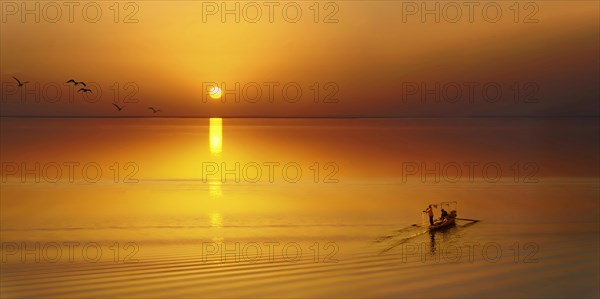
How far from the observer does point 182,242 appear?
329cm

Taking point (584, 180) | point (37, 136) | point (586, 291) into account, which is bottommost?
point (586, 291)

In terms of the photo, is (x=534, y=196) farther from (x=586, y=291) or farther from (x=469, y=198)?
(x=586, y=291)

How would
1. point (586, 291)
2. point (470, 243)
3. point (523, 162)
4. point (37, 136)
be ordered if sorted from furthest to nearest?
point (37, 136) → point (523, 162) → point (470, 243) → point (586, 291)

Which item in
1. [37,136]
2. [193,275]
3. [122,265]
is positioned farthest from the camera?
[37,136]

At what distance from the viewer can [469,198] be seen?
464cm

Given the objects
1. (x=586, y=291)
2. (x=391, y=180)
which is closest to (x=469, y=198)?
(x=391, y=180)

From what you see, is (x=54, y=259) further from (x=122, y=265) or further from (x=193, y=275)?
(x=193, y=275)

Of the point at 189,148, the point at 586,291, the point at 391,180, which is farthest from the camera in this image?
the point at 189,148

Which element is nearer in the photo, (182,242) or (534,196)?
(182,242)

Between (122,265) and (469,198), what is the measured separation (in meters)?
2.63

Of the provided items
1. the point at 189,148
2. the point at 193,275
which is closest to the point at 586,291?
the point at 193,275

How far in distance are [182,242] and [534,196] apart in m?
2.69

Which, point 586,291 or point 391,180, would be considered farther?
point 391,180

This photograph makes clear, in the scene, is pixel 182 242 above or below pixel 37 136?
below
